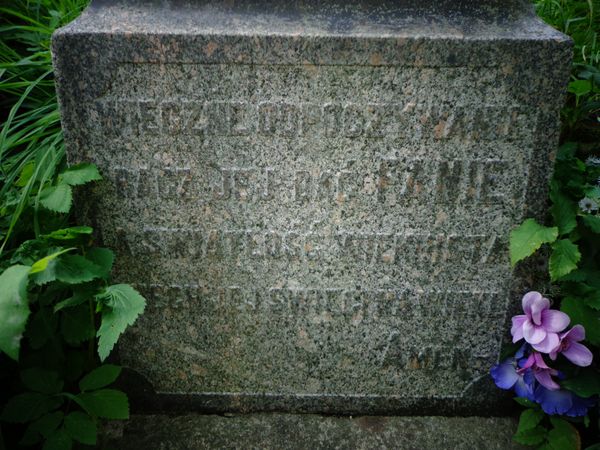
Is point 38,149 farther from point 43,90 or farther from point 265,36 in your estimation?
point 265,36

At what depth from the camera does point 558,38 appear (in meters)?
1.50

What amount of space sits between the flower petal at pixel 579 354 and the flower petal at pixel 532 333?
0.28 ft

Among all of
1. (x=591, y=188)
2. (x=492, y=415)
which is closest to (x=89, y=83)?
(x=591, y=188)

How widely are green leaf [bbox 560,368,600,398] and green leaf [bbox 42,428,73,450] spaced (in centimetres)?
140

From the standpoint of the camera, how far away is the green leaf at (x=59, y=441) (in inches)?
58.2

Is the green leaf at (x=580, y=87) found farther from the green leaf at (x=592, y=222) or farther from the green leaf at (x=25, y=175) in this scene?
the green leaf at (x=25, y=175)

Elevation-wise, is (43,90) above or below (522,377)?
above

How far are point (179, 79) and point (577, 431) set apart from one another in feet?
5.08

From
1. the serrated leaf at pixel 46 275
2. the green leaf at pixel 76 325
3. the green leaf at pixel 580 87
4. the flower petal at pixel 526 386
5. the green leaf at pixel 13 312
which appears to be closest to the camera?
the green leaf at pixel 13 312

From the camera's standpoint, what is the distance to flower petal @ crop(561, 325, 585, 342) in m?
1.61

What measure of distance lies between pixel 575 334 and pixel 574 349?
Answer: 43 mm

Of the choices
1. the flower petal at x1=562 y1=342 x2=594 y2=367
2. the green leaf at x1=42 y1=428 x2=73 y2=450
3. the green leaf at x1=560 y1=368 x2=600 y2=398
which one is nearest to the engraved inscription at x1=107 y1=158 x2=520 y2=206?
the flower petal at x1=562 y1=342 x2=594 y2=367

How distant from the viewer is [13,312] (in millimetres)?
1224

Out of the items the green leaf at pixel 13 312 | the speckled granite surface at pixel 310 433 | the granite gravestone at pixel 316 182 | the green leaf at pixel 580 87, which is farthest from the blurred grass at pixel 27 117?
the green leaf at pixel 580 87
